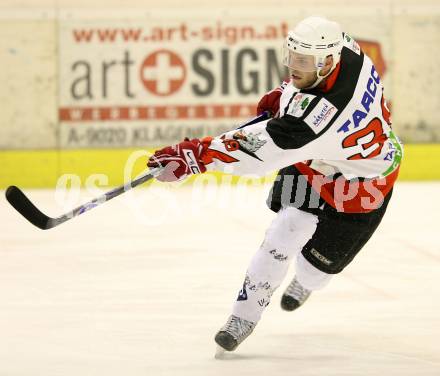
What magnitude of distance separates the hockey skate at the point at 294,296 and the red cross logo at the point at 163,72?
3.92 m

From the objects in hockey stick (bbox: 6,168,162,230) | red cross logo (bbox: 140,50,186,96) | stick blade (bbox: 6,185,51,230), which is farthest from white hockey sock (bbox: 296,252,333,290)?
red cross logo (bbox: 140,50,186,96)

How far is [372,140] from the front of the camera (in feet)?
10.7

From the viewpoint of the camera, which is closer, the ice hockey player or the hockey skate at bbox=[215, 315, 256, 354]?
the ice hockey player

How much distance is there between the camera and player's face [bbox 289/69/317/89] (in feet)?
10.2

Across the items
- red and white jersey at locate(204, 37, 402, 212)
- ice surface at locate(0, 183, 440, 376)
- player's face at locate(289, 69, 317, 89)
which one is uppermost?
player's face at locate(289, 69, 317, 89)

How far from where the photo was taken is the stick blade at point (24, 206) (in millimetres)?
3297

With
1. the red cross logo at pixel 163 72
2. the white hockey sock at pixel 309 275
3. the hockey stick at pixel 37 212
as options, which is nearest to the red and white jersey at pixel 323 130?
the hockey stick at pixel 37 212

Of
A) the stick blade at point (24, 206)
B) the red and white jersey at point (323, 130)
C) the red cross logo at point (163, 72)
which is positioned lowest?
the red cross logo at point (163, 72)

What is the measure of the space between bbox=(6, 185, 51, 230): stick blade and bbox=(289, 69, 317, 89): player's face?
859 millimetres

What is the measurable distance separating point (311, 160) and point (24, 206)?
2.84 feet

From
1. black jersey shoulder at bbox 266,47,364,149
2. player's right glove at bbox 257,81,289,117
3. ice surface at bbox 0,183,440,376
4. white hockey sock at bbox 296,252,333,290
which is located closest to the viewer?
black jersey shoulder at bbox 266,47,364,149

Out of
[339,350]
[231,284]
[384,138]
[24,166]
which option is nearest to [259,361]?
[339,350]

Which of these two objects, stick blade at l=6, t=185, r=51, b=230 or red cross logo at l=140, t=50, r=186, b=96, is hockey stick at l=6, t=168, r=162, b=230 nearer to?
stick blade at l=6, t=185, r=51, b=230

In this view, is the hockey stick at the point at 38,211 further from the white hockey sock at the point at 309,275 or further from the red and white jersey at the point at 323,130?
the white hockey sock at the point at 309,275
